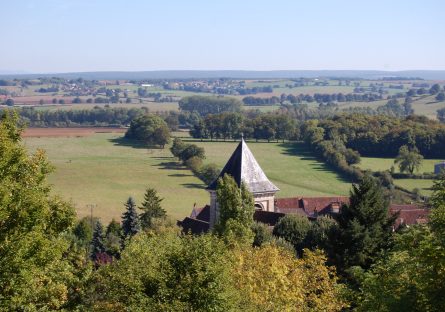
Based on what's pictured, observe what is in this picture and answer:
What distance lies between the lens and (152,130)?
129875mm

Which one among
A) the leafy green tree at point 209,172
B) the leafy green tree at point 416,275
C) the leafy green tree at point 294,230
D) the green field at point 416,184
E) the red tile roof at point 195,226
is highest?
the leafy green tree at point 416,275

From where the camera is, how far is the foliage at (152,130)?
12900cm

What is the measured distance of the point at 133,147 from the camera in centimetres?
13062

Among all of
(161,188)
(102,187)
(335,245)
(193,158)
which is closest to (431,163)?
(193,158)

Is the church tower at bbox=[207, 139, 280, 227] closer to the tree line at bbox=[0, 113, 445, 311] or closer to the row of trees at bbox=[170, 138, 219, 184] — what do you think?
the tree line at bbox=[0, 113, 445, 311]

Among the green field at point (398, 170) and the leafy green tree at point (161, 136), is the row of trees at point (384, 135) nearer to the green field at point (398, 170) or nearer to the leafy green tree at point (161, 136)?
the green field at point (398, 170)

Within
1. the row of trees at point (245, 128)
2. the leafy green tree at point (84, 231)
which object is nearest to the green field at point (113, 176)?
the leafy green tree at point (84, 231)

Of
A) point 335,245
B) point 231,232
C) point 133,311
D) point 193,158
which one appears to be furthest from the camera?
point 193,158

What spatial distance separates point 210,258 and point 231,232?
415 inches

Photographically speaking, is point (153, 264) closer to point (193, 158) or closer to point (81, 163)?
point (193, 158)

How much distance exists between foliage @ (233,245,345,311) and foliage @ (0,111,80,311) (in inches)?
242

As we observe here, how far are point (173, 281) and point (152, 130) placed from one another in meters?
109

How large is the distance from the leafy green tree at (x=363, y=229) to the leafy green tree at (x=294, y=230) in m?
7.89

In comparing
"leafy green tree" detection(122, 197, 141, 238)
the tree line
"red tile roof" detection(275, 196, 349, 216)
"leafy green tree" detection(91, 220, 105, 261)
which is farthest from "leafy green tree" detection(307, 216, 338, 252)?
"leafy green tree" detection(91, 220, 105, 261)
